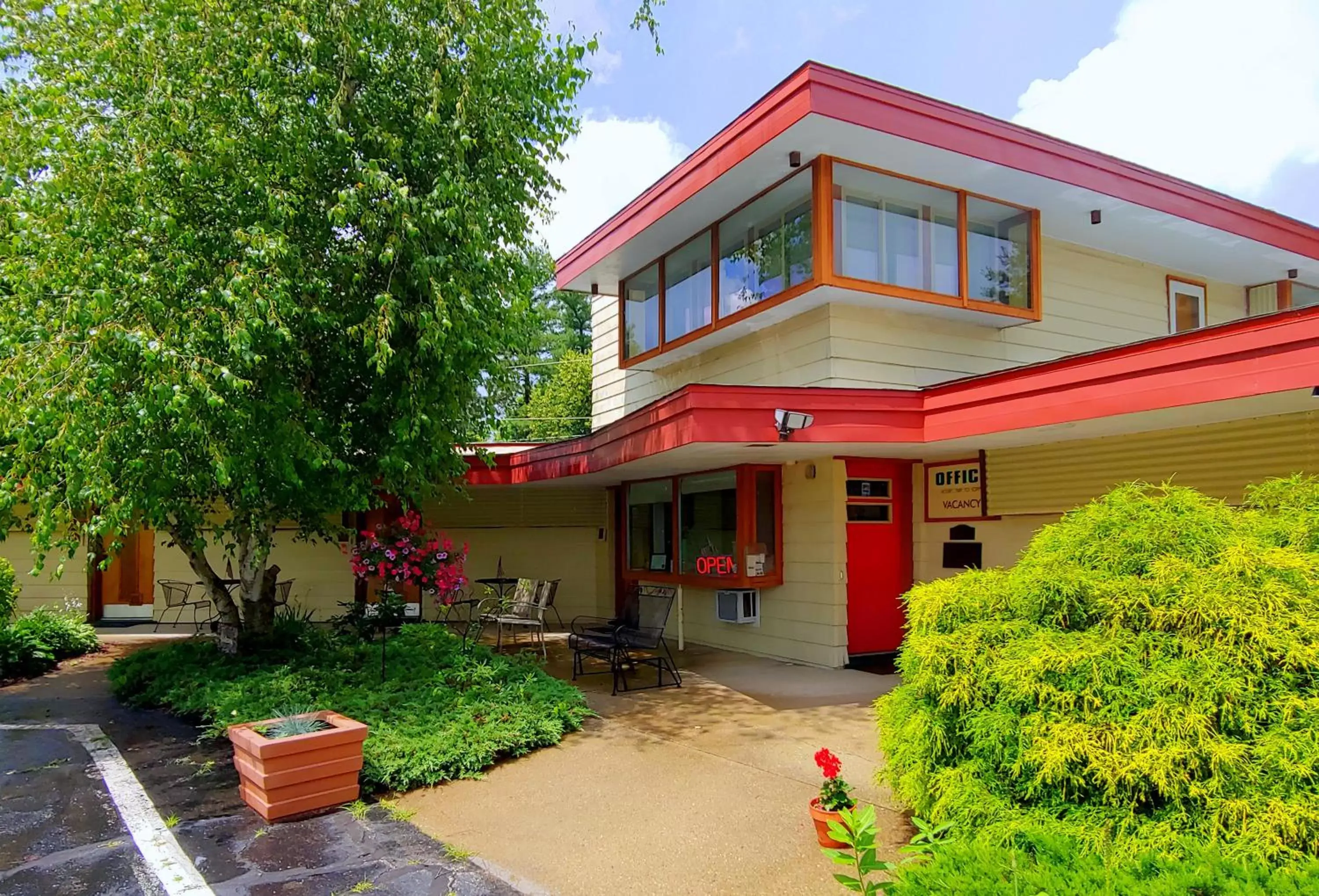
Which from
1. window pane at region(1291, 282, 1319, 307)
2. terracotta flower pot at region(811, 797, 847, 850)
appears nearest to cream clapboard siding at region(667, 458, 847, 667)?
terracotta flower pot at region(811, 797, 847, 850)

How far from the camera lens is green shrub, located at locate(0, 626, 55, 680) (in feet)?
29.5

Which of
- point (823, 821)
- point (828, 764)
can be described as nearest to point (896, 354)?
point (828, 764)

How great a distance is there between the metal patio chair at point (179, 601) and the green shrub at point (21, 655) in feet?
7.70

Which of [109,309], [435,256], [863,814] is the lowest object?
[863,814]

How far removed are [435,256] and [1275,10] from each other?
9289mm

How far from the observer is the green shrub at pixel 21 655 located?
29.5ft

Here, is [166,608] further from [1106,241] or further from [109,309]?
[1106,241]

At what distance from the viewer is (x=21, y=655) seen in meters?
9.15

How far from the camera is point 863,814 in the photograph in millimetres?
2416

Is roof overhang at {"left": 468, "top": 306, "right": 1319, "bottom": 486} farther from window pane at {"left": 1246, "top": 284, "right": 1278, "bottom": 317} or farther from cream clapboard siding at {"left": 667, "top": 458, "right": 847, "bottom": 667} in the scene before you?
window pane at {"left": 1246, "top": 284, "right": 1278, "bottom": 317}

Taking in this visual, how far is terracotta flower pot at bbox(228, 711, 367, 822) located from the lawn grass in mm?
279

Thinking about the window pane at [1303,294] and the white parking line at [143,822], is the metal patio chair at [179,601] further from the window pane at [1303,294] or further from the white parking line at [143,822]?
the window pane at [1303,294]

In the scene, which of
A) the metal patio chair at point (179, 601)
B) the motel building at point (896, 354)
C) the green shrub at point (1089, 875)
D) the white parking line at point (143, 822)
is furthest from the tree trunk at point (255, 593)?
the green shrub at point (1089, 875)

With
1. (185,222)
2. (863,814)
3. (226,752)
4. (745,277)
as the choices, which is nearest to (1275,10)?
(745,277)
